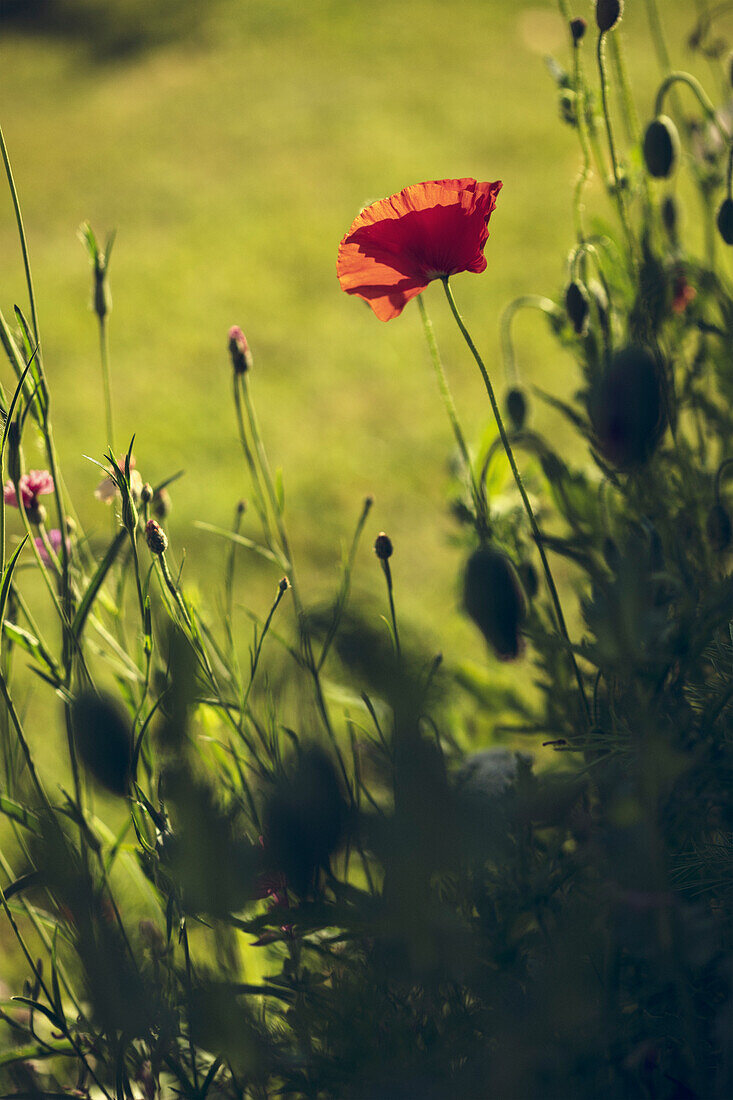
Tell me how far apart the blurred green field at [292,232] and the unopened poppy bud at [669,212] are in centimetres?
11

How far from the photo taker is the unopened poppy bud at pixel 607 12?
1.31 ft

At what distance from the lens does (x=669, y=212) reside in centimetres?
57

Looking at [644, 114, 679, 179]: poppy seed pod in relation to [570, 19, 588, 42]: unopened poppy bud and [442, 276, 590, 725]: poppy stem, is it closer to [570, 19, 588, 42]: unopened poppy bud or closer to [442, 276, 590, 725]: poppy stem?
[570, 19, 588, 42]: unopened poppy bud

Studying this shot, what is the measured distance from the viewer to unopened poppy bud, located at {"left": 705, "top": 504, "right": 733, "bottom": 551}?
0.43m

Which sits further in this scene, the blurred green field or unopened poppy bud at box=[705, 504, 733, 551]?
the blurred green field

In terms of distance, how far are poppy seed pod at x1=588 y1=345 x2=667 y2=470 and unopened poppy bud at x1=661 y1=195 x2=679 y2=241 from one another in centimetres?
20

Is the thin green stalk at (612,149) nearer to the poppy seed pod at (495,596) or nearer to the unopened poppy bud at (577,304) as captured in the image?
the unopened poppy bud at (577,304)

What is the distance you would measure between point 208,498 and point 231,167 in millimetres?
1512

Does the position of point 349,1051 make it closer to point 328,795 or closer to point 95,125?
point 328,795

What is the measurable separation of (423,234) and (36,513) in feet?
0.63

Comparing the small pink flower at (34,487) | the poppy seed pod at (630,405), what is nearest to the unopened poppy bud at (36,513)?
the small pink flower at (34,487)

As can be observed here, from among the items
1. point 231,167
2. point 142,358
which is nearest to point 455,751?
point 142,358

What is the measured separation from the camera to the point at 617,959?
0.31 meters

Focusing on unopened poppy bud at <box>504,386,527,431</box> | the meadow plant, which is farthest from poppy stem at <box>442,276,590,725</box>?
unopened poppy bud at <box>504,386,527,431</box>
